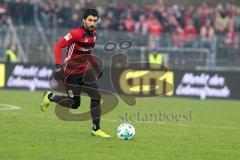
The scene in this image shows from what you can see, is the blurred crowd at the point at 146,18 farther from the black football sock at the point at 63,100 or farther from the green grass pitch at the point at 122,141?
the black football sock at the point at 63,100

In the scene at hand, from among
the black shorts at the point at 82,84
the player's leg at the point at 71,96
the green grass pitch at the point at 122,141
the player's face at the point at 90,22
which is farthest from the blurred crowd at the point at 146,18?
the player's face at the point at 90,22

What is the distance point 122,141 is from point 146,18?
20.1 metres

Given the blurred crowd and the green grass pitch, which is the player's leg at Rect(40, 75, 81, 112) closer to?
the green grass pitch

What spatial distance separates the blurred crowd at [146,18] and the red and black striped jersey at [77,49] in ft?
56.1

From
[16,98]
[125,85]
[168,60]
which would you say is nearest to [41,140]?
[16,98]

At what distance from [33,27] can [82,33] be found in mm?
18664

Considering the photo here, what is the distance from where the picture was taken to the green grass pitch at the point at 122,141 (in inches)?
444

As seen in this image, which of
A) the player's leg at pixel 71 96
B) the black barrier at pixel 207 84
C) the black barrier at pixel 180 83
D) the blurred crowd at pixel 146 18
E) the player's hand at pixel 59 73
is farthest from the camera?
the blurred crowd at pixel 146 18

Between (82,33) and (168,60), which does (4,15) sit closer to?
(168,60)

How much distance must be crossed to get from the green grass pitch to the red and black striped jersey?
1.33m

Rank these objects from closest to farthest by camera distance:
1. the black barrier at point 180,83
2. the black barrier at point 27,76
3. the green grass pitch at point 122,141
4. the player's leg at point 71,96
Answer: the green grass pitch at point 122,141 → the player's leg at point 71,96 → the black barrier at point 180,83 → the black barrier at point 27,76

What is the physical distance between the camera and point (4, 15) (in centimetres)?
3191

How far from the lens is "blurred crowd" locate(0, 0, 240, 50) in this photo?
103ft

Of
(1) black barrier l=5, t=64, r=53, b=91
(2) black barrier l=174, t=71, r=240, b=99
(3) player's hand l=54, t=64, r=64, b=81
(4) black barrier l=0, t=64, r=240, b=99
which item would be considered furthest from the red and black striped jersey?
(1) black barrier l=5, t=64, r=53, b=91
